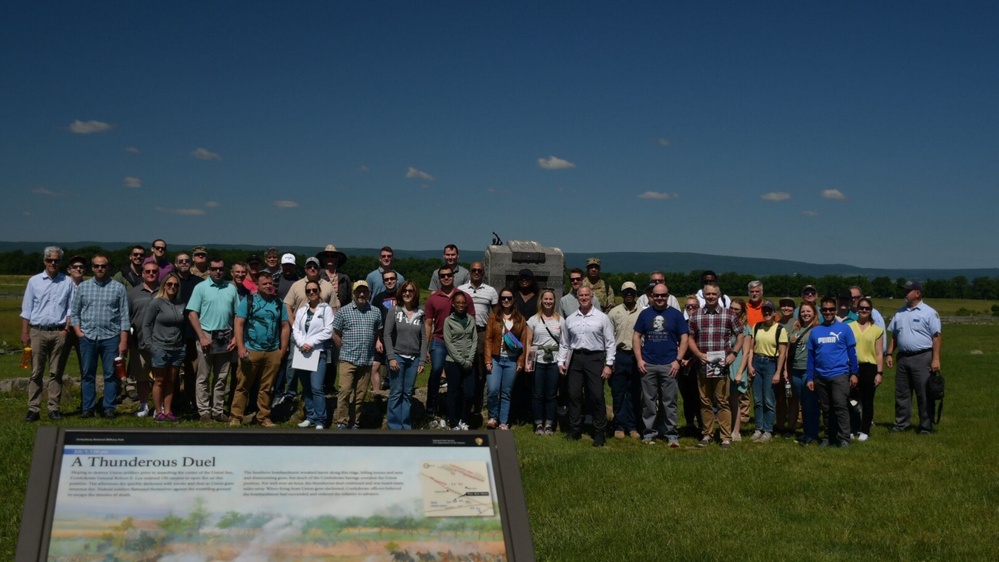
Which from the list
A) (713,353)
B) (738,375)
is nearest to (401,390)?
(713,353)

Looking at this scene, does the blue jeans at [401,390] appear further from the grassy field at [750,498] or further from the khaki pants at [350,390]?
the grassy field at [750,498]

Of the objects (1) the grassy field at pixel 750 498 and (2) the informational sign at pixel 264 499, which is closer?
(2) the informational sign at pixel 264 499

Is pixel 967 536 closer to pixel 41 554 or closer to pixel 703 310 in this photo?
pixel 703 310

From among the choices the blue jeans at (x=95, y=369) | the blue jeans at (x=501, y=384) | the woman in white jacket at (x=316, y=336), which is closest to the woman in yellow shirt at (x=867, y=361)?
the blue jeans at (x=501, y=384)

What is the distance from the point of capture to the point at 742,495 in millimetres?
7617

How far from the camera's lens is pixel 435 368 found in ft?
35.5

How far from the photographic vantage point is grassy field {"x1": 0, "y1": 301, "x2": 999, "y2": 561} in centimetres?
617

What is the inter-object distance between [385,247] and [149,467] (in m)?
8.56

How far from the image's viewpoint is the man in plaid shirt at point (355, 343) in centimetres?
999

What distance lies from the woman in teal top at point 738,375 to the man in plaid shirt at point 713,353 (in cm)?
17

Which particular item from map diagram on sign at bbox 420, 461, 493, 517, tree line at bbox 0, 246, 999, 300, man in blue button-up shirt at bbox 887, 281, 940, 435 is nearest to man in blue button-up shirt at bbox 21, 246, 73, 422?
map diagram on sign at bbox 420, 461, 493, 517

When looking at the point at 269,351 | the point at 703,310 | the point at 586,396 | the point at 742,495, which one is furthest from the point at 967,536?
the point at 269,351

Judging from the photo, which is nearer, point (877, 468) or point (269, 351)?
point (877, 468)

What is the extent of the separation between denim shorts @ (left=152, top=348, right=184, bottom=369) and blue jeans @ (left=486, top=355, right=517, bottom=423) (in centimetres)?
399
